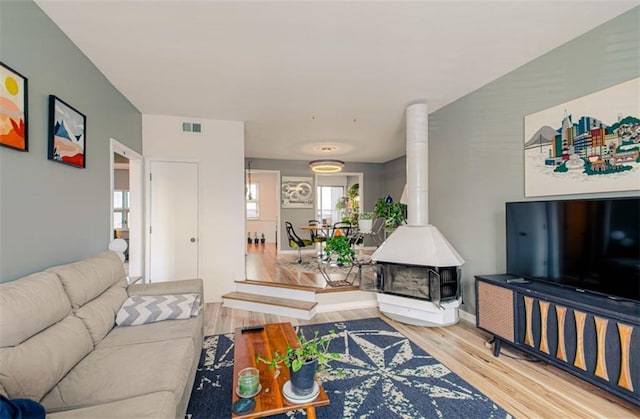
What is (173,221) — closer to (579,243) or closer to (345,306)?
(345,306)

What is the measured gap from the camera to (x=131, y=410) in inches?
51.3

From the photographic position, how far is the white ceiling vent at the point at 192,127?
4.46 meters

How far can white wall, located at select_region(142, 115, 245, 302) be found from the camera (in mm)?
4492

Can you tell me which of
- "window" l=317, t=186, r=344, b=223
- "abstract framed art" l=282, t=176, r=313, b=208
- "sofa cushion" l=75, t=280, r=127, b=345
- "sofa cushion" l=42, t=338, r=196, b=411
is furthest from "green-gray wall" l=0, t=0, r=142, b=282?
"window" l=317, t=186, r=344, b=223

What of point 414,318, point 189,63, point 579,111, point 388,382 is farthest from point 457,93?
point 388,382

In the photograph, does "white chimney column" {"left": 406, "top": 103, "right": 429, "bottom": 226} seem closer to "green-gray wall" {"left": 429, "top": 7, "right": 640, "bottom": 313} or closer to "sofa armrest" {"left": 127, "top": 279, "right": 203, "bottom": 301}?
"green-gray wall" {"left": 429, "top": 7, "right": 640, "bottom": 313}

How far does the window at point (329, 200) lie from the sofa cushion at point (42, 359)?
29.0ft

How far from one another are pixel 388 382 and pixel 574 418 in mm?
1217

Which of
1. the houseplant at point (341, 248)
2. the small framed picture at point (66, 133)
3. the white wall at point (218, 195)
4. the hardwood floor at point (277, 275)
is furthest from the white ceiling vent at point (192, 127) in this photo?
the houseplant at point (341, 248)

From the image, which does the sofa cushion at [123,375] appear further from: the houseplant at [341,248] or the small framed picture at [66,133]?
the houseplant at [341,248]

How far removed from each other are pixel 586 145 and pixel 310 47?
2481 mm

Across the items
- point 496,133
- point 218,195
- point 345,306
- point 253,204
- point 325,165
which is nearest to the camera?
point 496,133

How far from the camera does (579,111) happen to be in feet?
8.24

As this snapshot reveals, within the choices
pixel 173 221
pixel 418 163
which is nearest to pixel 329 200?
pixel 173 221
